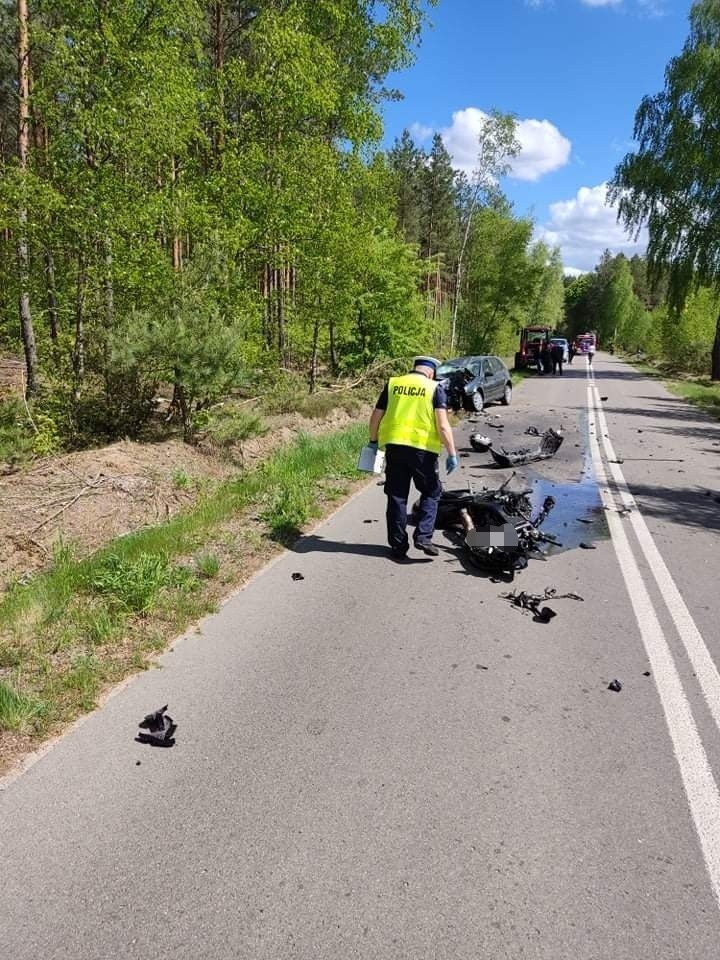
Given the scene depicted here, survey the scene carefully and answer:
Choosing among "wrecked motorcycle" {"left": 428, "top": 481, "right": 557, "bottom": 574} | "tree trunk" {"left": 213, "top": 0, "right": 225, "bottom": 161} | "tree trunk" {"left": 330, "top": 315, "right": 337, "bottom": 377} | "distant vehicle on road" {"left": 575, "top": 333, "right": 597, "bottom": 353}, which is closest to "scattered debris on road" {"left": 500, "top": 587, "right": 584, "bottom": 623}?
"wrecked motorcycle" {"left": 428, "top": 481, "right": 557, "bottom": 574}

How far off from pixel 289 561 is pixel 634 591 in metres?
3.25

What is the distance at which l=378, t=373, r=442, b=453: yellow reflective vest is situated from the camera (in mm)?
6027

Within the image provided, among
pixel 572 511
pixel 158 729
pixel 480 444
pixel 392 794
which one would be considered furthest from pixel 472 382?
pixel 392 794

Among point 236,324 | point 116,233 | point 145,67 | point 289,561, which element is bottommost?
point 289,561

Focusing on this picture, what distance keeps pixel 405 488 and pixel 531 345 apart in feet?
104

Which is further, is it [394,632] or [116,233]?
[116,233]

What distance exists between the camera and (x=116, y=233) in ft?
30.3

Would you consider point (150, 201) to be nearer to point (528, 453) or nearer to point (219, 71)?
point (219, 71)

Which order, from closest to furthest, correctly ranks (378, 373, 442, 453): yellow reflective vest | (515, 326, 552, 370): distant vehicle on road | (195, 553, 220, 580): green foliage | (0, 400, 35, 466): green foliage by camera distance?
(195, 553, 220, 580): green foliage → (378, 373, 442, 453): yellow reflective vest → (0, 400, 35, 466): green foliage → (515, 326, 552, 370): distant vehicle on road

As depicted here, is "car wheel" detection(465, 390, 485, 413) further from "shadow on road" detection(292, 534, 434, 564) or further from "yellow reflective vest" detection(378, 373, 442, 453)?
"yellow reflective vest" detection(378, 373, 442, 453)

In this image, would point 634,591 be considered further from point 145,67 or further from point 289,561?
point 145,67

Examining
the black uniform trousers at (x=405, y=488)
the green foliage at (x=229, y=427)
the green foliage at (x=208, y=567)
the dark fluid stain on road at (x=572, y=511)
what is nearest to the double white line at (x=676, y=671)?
the dark fluid stain on road at (x=572, y=511)

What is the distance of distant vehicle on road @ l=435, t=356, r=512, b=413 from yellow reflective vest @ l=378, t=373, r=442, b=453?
1105 centimetres

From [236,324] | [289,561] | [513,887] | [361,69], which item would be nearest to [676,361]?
[361,69]
